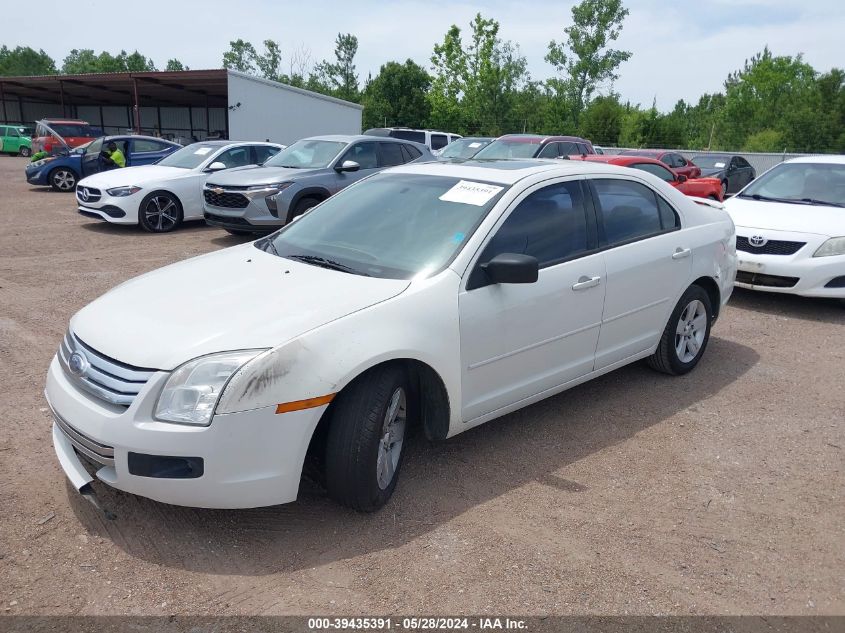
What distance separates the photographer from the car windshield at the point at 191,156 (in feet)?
40.5

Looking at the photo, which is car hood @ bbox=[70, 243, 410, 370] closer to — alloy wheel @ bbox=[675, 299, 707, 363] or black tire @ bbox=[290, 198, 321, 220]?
alloy wheel @ bbox=[675, 299, 707, 363]

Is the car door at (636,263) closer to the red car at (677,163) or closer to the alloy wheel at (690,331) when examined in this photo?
the alloy wheel at (690,331)

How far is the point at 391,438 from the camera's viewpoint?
3.37m

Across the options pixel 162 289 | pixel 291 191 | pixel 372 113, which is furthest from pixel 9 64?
pixel 162 289

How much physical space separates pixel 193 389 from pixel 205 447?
9.6 inches

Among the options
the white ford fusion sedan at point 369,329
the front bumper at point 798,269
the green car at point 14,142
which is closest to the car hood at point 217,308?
the white ford fusion sedan at point 369,329

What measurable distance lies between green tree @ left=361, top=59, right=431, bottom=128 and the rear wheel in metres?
32.1

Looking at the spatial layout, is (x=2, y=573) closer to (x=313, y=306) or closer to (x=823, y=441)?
(x=313, y=306)

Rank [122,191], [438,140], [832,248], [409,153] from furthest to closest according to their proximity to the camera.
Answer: [438,140] → [409,153] → [122,191] → [832,248]

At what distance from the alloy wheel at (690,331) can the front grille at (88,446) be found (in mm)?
3990

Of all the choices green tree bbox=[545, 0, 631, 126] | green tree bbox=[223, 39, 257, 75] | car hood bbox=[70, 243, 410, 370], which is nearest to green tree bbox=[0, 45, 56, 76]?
green tree bbox=[223, 39, 257, 75]

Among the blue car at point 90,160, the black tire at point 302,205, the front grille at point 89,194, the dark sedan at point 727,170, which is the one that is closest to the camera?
the black tire at point 302,205

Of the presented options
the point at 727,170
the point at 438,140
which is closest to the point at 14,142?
the point at 438,140

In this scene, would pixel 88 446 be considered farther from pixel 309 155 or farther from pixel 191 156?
pixel 191 156
